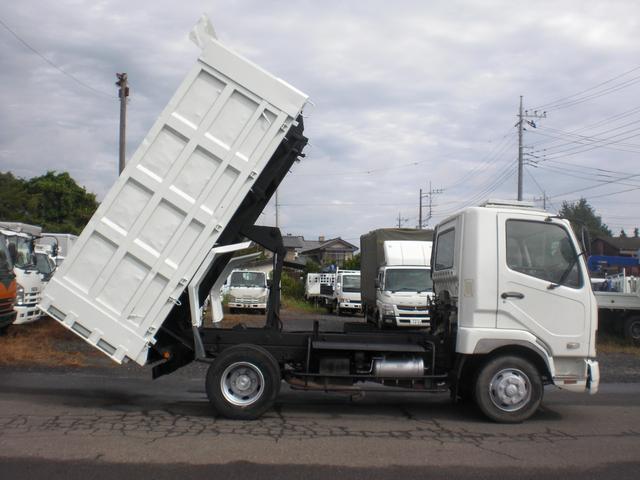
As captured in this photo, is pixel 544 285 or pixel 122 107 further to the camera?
pixel 122 107

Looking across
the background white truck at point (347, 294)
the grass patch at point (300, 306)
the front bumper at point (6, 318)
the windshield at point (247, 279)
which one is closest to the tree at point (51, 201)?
the grass patch at point (300, 306)

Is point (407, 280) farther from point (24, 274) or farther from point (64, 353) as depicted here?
point (24, 274)

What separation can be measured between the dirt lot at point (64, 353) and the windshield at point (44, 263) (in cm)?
155

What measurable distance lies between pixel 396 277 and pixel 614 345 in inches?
248

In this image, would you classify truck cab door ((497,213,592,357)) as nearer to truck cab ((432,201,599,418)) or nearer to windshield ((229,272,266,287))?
truck cab ((432,201,599,418))

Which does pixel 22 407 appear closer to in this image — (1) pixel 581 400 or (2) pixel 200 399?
(2) pixel 200 399

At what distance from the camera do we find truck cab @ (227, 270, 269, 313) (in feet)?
89.5

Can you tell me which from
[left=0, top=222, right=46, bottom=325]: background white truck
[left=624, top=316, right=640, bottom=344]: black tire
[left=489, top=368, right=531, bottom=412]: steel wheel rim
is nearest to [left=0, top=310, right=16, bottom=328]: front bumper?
[left=0, top=222, right=46, bottom=325]: background white truck

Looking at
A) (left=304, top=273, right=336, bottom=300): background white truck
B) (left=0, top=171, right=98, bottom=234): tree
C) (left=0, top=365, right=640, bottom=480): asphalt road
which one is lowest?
(left=0, top=365, right=640, bottom=480): asphalt road

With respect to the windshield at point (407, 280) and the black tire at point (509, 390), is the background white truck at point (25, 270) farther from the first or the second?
the black tire at point (509, 390)

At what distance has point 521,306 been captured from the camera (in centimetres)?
789

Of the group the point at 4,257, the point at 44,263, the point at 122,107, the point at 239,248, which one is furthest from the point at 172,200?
the point at 122,107

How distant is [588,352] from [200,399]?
5.10 m

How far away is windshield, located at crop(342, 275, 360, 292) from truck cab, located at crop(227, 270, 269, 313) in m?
4.26
